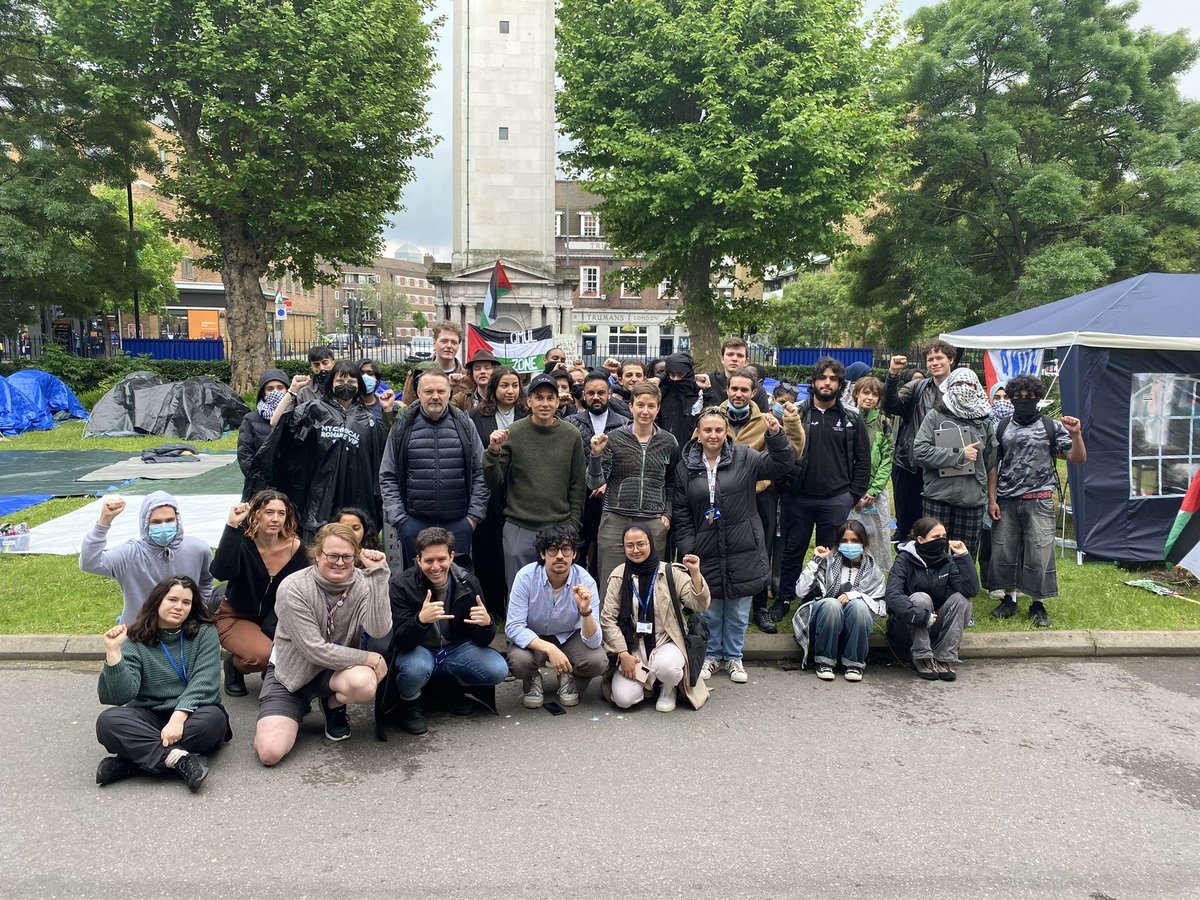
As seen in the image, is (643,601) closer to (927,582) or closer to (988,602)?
(927,582)

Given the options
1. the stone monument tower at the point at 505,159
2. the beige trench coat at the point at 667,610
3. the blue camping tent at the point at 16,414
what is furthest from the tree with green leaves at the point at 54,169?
the beige trench coat at the point at 667,610

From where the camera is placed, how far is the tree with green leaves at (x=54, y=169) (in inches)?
827

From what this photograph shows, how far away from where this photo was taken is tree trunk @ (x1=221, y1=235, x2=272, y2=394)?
23.0 metres

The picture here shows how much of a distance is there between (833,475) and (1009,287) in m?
24.4

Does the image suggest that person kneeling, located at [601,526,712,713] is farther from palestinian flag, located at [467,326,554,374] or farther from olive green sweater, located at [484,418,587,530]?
palestinian flag, located at [467,326,554,374]

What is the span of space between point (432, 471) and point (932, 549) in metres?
3.68

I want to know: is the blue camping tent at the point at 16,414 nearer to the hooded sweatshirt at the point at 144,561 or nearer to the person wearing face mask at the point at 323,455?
the person wearing face mask at the point at 323,455

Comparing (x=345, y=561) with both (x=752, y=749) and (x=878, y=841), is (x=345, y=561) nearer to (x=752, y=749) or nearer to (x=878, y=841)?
(x=752, y=749)

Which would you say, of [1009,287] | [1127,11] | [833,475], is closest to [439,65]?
[1009,287]

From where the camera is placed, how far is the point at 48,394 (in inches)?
784

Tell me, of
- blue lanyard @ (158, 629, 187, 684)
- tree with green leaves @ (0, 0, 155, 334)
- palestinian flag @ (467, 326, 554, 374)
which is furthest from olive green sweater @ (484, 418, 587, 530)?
tree with green leaves @ (0, 0, 155, 334)

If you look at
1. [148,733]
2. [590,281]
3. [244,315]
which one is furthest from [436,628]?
[590,281]

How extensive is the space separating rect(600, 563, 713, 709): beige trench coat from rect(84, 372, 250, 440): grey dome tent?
14266mm

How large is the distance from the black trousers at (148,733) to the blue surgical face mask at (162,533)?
1085 mm
